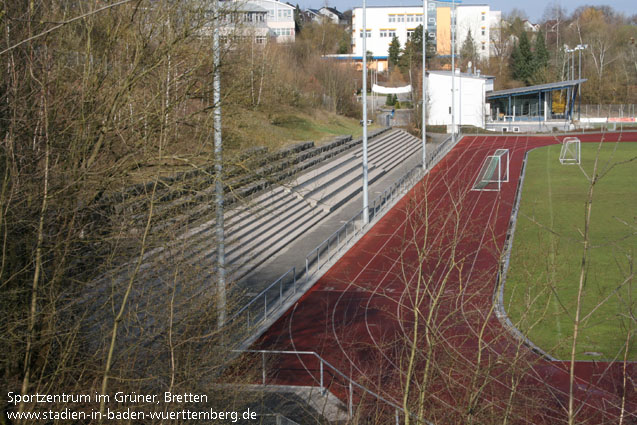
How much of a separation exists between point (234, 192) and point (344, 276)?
33.2ft

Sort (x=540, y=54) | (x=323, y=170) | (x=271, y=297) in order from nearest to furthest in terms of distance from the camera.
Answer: (x=271, y=297), (x=323, y=170), (x=540, y=54)

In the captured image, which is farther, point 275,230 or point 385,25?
point 385,25

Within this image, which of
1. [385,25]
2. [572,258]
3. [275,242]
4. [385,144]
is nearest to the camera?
[572,258]

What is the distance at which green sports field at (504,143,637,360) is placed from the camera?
25.7 ft

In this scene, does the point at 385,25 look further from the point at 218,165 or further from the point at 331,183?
the point at 218,165

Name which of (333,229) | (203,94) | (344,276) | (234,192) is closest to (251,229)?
(344,276)

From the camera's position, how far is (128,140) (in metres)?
10.8

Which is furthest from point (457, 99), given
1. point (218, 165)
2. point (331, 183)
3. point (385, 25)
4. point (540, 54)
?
point (218, 165)

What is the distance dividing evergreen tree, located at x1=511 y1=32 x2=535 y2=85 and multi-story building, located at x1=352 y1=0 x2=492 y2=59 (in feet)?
30.2

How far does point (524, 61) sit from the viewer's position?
83062 mm

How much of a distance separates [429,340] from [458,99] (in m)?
58.5

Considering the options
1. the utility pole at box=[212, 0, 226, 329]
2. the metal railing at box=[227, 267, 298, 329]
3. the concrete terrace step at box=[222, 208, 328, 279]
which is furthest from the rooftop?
the utility pole at box=[212, 0, 226, 329]

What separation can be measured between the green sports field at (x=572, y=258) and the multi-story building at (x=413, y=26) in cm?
4173

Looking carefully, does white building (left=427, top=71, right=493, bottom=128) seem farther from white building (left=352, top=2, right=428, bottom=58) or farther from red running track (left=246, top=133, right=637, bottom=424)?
red running track (left=246, top=133, right=637, bottom=424)
